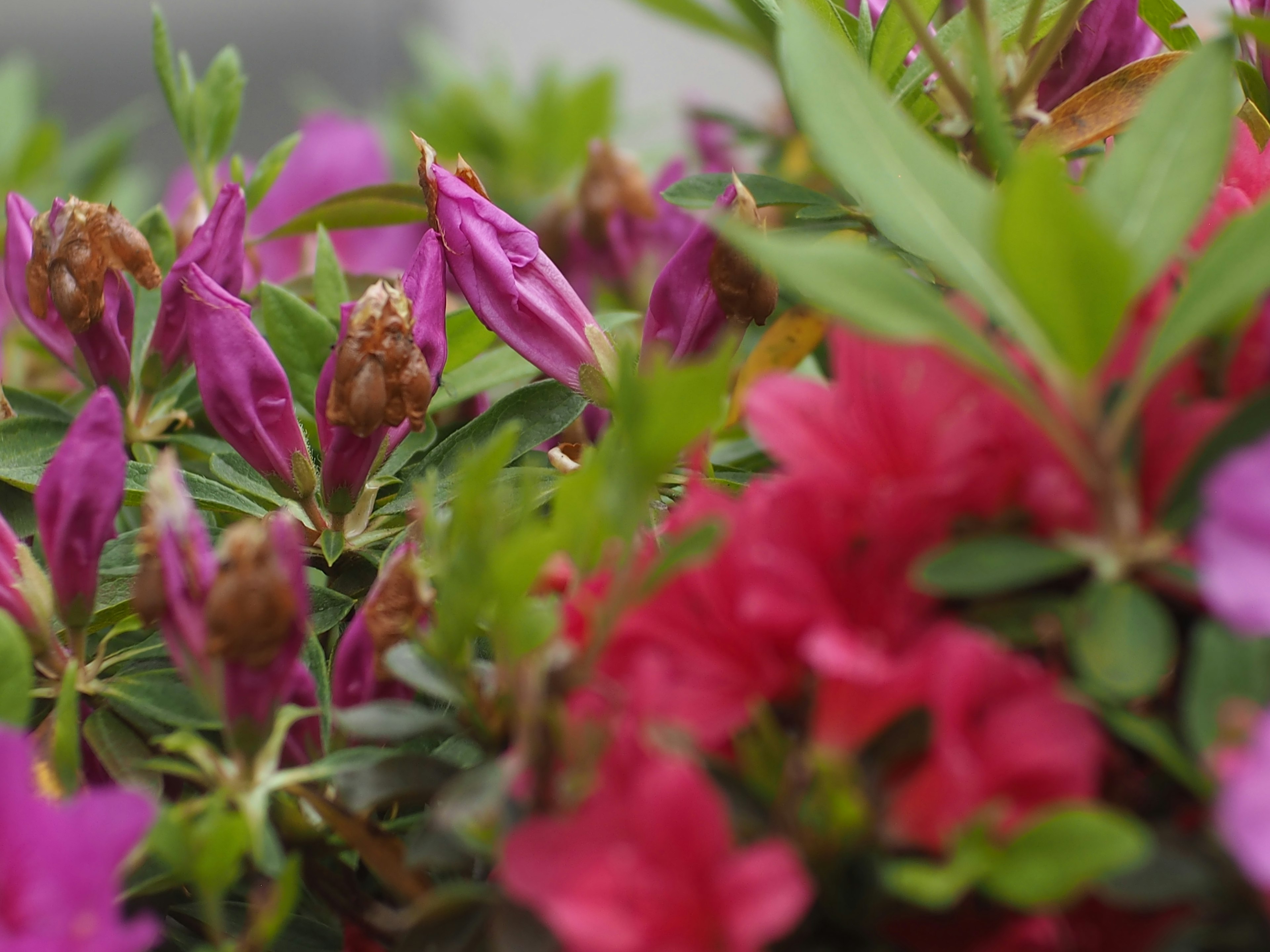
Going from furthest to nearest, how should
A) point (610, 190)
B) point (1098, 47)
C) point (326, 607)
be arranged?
point (610, 190), point (1098, 47), point (326, 607)

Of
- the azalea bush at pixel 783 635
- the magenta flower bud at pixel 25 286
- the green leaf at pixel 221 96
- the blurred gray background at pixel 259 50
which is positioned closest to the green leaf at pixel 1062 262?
the azalea bush at pixel 783 635

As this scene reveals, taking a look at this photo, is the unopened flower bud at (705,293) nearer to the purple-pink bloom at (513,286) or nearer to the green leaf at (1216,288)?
the purple-pink bloom at (513,286)

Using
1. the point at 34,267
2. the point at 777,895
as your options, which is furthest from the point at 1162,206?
the point at 34,267

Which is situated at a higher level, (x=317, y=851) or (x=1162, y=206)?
(x=1162, y=206)

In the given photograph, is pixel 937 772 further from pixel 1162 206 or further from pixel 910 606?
pixel 1162 206

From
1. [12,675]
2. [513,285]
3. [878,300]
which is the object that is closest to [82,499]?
[12,675]

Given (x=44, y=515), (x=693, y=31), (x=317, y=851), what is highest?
(x=693, y=31)

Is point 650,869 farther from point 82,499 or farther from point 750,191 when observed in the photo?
point 750,191
